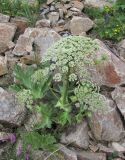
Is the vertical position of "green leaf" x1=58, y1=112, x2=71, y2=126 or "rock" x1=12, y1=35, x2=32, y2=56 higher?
"rock" x1=12, y1=35, x2=32, y2=56

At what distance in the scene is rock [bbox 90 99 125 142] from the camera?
591 centimetres

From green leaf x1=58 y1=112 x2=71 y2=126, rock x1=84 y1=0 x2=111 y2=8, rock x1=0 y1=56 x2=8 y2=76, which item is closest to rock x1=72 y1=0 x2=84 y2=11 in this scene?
rock x1=84 y1=0 x2=111 y2=8

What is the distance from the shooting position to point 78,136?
590 centimetres

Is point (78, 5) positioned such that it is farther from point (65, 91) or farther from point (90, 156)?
point (90, 156)

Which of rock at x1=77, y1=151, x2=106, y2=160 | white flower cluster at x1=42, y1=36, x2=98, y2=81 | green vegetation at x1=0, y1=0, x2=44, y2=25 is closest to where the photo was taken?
white flower cluster at x1=42, y1=36, x2=98, y2=81

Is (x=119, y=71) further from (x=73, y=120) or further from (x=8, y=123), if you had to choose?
(x=8, y=123)

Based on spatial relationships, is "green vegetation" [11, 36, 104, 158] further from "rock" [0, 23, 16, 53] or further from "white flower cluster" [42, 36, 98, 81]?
"rock" [0, 23, 16, 53]

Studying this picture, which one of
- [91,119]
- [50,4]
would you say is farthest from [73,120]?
[50,4]

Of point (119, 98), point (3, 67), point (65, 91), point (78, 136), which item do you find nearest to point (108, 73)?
point (119, 98)

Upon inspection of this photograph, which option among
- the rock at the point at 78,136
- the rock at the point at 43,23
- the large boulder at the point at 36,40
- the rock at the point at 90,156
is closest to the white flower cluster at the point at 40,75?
the rock at the point at 78,136

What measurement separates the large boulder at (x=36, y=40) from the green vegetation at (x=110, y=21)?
0.68 m

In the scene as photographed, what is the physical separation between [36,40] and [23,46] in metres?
0.20

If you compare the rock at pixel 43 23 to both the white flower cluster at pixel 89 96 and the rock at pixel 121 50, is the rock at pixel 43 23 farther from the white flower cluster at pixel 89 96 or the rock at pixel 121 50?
the white flower cluster at pixel 89 96

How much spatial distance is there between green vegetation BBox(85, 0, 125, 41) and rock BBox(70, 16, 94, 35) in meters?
0.11
